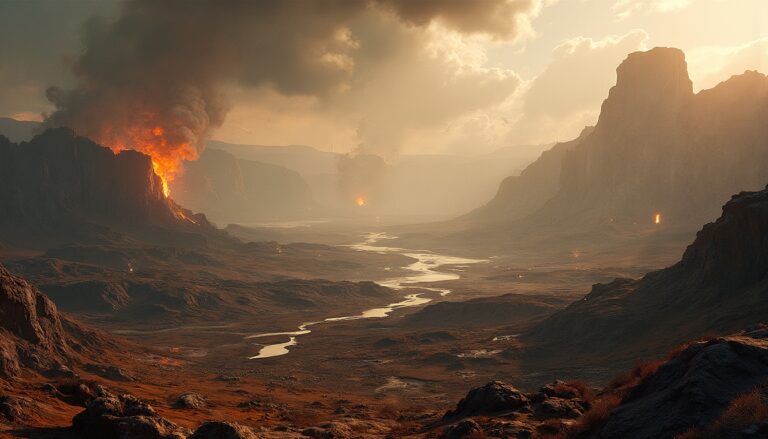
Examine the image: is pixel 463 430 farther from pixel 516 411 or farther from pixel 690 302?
pixel 690 302

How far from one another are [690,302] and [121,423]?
76882mm

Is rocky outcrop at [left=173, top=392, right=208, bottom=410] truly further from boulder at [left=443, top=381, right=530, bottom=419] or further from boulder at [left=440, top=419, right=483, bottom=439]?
boulder at [left=440, top=419, right=483, bottom=439]

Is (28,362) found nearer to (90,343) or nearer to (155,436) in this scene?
(90,343)

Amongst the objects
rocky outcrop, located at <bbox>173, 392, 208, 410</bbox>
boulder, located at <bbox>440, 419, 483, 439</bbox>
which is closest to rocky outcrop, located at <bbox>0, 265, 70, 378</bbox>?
rocky outcrop, located at <bbox>173, 392, 208, 410</bbox>

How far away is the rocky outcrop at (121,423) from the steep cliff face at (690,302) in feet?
196

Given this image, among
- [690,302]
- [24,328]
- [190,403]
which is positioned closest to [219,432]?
[190,403]

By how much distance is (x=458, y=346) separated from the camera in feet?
321

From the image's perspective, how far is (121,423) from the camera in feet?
80.9

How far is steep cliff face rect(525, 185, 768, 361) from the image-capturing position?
70875 mm

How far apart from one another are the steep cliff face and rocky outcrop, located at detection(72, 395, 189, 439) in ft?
196

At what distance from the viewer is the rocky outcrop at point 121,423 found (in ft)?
79.8

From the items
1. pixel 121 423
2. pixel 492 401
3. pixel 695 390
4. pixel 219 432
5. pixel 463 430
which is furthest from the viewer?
pixel 492 401

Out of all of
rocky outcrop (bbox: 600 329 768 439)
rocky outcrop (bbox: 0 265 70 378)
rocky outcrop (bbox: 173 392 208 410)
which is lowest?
rocky outcrop (bbox: 173 392 208 410)

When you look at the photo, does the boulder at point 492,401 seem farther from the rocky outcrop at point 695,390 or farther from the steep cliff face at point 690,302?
the steep cliff face at point 690,302
